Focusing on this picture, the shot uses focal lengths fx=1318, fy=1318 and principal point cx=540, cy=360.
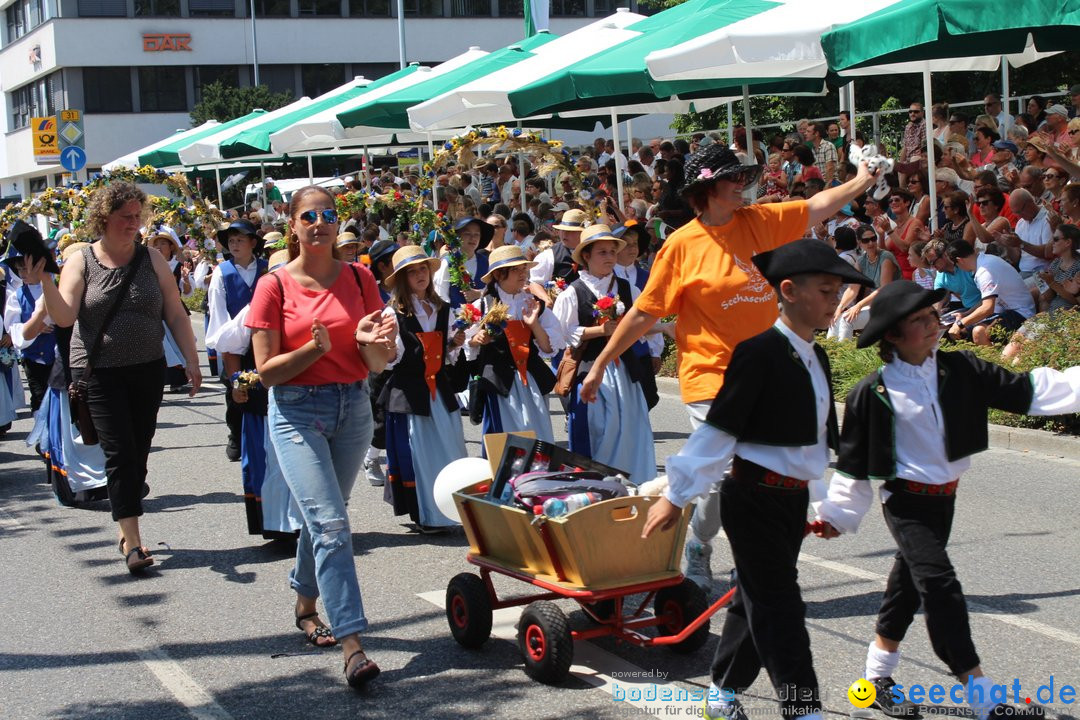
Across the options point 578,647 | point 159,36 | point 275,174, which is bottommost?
point 578,647

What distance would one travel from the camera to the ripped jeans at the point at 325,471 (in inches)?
205

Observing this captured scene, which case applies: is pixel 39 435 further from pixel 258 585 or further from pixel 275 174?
pixel 275 174

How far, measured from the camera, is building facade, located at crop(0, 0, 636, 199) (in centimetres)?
5253

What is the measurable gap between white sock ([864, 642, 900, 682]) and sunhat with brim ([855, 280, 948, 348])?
1088 mm

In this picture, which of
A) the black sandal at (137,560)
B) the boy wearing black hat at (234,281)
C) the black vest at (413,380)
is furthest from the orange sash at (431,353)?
the boy wearing black hat at (234,281)

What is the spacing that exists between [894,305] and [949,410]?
40 centimetres

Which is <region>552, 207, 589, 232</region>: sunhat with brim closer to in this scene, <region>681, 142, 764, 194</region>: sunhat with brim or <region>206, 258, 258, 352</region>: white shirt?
<region>206, 258, 258, 352</region>: white shirt

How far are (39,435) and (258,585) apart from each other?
4.06m

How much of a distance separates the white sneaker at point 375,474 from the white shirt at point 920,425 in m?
5.41

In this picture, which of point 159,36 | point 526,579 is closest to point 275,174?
point 159,36

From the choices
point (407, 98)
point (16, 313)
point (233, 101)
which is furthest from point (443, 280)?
point (233, 101)

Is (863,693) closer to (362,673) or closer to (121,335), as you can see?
(362,673)

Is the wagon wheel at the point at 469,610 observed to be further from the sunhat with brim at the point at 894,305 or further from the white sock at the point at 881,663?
the sunhat with brim at the point at 894,305

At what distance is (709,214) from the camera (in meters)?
5.68
